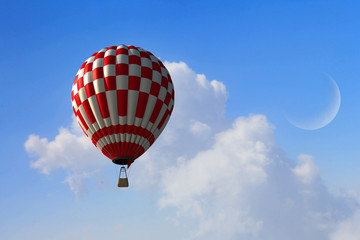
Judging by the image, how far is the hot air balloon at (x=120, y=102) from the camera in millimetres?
26672

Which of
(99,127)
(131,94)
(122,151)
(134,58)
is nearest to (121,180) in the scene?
(122,151)

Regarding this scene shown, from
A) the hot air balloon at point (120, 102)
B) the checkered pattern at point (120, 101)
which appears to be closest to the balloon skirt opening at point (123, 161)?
the hot air balloon at point (120, 102)

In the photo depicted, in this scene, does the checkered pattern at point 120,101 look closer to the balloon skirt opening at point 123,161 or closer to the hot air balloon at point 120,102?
the hot air balloon at point 120,102

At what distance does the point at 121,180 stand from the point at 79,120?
16.6 feet

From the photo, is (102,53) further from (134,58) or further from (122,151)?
(122,151)

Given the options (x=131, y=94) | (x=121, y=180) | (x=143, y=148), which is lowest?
(x=121, y=180)

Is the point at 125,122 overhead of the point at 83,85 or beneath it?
beneath

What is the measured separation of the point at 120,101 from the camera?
26.5m

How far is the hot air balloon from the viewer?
26672 mm

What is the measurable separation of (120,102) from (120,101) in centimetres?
6

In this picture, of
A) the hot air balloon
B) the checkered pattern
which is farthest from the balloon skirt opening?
A: the checkered pattern

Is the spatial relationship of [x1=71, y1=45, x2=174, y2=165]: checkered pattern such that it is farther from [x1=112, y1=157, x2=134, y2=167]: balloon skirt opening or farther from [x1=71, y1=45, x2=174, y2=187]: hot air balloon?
[x1=112, y1=157, x2=134, y2=167]: balloon skirt opening

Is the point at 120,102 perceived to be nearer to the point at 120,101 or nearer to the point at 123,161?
the point at 120,101

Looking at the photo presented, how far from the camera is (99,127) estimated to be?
27.1m
